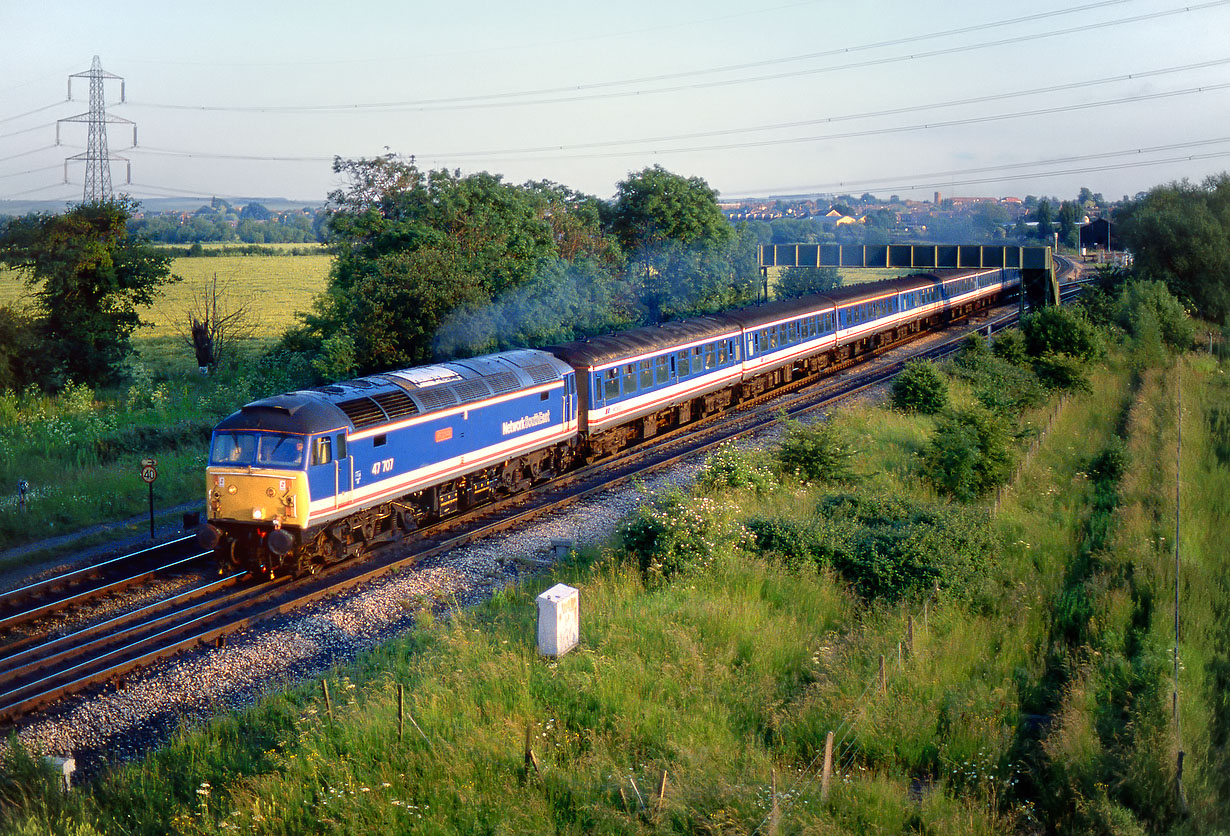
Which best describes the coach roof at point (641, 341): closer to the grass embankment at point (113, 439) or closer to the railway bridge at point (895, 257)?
the grass embankment at point (113, 439)

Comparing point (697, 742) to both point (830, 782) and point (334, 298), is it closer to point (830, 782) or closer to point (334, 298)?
point (830, 782)

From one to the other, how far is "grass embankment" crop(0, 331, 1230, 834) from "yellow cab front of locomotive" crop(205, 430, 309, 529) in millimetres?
3641

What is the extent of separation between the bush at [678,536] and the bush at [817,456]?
610 cm

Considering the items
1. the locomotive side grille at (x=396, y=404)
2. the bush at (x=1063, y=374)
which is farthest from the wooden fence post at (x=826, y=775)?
the bush at (x=1063, y=374)

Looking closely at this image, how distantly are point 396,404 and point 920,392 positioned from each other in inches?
760

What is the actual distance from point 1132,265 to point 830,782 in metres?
62.1

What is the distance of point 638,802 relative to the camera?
9.59 metres

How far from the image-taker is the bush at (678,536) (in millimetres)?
15852

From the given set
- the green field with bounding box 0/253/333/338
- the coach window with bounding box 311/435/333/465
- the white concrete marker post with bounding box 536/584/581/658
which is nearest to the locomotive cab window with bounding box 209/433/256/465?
the coach window with bounding box 311/435/333/465

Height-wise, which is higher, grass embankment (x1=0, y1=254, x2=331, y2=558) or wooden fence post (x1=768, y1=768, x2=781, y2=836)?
grass embankment (x1=0, y1=254, x2=331, y2=558)

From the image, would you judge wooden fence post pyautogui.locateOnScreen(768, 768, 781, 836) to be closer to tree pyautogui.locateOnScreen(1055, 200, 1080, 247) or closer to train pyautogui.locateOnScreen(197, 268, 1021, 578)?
train pyautogui.locateOnScreen(197, 268, 1021, 578)

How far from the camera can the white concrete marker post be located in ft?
40.4

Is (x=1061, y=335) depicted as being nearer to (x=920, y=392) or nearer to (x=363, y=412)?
(x=920, y=392)

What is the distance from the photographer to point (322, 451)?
16625 mm
